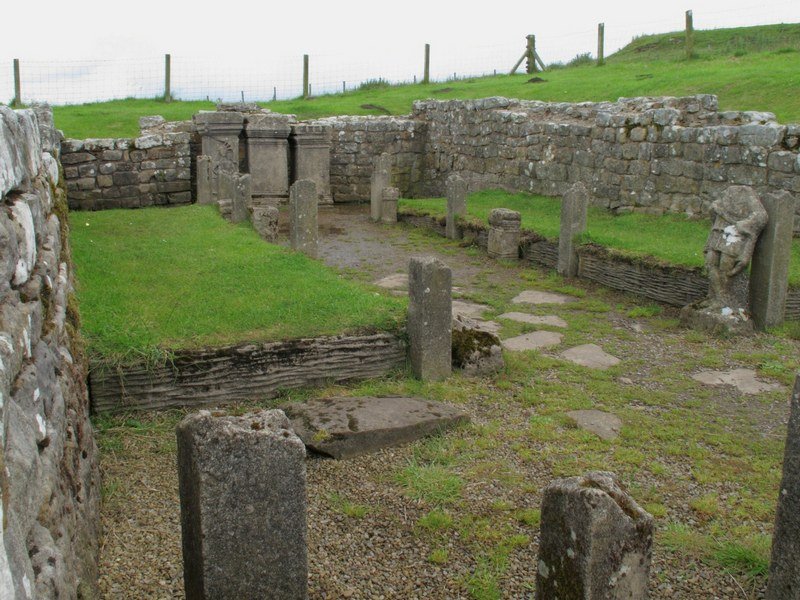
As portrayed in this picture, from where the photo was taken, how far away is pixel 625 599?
10.1 ft

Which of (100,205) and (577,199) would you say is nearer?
(577,199)

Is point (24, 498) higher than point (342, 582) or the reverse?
higher

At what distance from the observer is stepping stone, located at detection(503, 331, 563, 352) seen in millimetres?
8344

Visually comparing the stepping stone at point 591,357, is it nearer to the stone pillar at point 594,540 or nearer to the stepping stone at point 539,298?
the stepping stone at point 539,298

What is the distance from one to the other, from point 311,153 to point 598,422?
48.5 feet

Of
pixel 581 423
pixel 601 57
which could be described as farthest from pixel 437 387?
pixel 601 57

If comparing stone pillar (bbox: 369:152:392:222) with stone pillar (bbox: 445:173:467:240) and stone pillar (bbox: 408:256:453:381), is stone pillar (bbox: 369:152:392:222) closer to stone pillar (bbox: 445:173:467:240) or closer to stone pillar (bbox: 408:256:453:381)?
stone pillar (bbox: 445:173:467:240)

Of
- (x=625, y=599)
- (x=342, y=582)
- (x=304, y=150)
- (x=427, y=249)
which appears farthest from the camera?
(x=304, y=150)

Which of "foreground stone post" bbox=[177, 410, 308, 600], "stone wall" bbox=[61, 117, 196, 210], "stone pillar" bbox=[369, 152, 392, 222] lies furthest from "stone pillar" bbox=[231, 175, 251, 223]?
"foreground stone post" bbox=[177, 410, 308, 600]

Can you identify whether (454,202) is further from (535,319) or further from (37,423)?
(37,423)

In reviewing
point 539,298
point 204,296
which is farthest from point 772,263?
point 204,296

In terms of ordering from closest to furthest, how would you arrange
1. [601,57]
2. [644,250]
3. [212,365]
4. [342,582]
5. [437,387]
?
[342,582]
[212,365]
[437,387]
[644,250]
[601,57]

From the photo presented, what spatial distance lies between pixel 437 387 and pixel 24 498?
485 cm

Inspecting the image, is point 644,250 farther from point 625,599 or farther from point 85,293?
point 625,599
